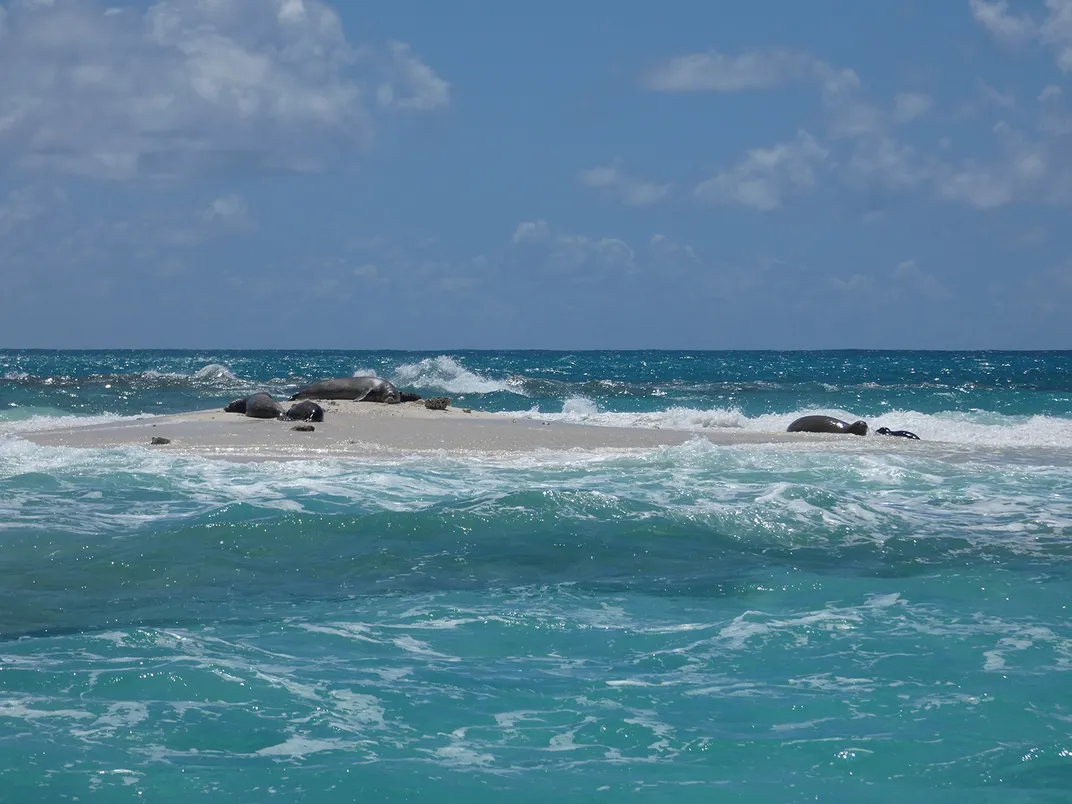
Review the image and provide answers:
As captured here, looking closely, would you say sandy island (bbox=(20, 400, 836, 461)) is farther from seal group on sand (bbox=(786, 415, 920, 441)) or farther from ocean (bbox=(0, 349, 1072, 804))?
ocean (bbox=(0, 349, 1072, 804))

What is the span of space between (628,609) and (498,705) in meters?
2.23

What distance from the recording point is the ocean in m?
5.38

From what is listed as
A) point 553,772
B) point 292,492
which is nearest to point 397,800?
point 553,772

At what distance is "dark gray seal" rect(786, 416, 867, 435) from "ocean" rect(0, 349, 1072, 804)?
24.8 feet

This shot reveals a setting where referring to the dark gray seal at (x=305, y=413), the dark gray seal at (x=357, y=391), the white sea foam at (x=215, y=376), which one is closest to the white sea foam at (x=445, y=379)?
the white sea foam at (x=215, y=376)

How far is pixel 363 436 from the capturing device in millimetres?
20406

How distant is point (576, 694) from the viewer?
252 inches

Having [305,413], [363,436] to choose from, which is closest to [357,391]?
[305,413]

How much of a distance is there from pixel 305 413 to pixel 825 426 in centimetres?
1037

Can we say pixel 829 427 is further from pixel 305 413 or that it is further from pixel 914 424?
pixel 305 413

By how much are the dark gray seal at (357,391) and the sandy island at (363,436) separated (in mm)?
2399

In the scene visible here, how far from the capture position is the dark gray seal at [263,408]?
24.2 meters

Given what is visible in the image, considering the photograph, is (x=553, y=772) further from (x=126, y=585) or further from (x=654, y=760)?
(x=126, y=585)

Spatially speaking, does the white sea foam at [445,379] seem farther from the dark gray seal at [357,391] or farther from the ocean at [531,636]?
the ocean at [531,636]
